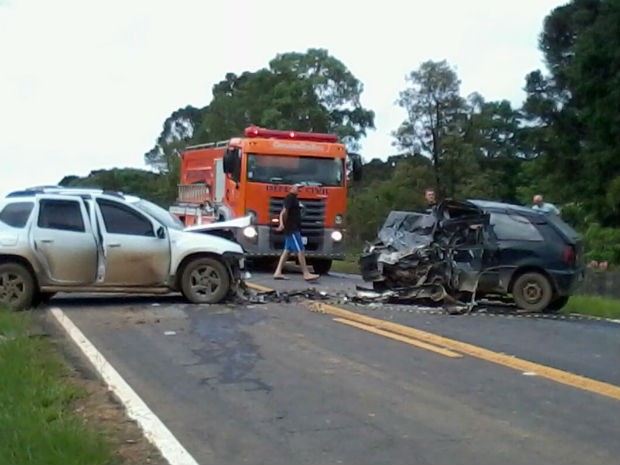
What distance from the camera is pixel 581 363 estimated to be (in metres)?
10.8

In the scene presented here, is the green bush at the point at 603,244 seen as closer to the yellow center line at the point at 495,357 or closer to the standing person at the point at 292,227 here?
the standing person at the point at 292,227

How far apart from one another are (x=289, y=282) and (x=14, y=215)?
6.63m

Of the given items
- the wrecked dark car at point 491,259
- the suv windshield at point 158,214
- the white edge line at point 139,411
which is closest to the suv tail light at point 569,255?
the wrecked dark car at point 491,259

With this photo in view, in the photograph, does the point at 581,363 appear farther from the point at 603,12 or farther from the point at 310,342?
the point at 603,12

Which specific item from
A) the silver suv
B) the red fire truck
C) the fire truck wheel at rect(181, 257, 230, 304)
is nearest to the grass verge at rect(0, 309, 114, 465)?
the silver suv

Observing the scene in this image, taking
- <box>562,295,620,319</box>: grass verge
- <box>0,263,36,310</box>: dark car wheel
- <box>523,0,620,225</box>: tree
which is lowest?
<box>562,295,620,319</box>: grass verge

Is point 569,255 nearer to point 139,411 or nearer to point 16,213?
point 16,213

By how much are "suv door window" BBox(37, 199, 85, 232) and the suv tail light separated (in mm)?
7091

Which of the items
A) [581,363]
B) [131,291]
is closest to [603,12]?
[131,291]

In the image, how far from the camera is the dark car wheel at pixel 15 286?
587 inches

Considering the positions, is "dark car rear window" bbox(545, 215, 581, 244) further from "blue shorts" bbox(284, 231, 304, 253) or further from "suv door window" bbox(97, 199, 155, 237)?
"blue shorts" bbox(284, 231, 304, 253)

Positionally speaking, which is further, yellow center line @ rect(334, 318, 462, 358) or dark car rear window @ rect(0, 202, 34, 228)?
dark car rear window @ rect(0, 202, 34, 228)

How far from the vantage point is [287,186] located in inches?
957

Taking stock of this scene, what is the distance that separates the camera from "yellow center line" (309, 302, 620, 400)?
30.9 ft
